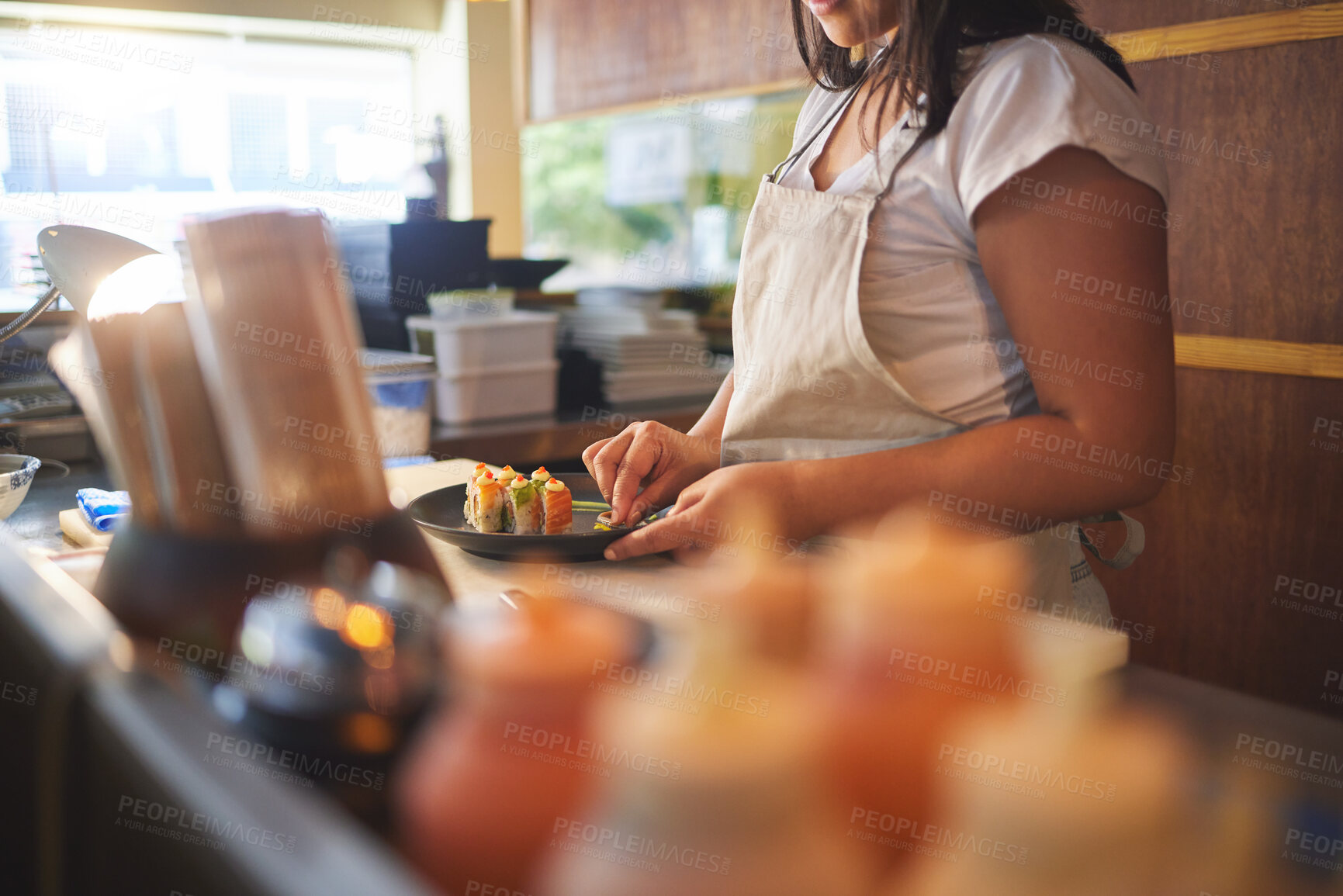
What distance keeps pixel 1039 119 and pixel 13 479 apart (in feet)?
3.93

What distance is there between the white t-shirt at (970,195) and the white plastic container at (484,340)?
175cm

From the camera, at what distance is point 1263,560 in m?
1.89

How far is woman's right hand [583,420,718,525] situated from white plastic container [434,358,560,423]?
1.63m

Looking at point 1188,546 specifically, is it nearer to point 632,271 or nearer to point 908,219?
point 908,219

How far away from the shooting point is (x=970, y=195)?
2.95ft

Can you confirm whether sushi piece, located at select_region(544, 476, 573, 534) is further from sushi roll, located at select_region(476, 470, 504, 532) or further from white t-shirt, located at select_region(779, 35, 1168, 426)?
white t-shirt, located at select_region(779, 35, 1168, 426)

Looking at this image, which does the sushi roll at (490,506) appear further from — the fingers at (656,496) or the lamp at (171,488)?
the lamp at (171,488)

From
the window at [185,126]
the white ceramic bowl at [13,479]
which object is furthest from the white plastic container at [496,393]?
the window at [185,126]

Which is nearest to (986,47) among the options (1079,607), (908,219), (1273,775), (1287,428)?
(908,219)

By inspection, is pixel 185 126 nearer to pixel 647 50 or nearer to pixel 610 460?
pixel 647 50

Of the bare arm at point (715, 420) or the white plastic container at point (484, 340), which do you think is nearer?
the bare arm at point (715, 420)

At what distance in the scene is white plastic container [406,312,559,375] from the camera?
2.71 meters

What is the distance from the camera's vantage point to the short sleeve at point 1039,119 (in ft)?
2.76

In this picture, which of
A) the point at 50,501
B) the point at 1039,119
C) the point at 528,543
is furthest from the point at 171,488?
the point at 50,501
